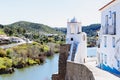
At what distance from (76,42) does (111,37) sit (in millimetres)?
9775

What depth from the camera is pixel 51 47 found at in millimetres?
93812

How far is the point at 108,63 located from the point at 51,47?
73344 millimetres

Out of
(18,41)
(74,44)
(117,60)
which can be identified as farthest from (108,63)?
(18,41)

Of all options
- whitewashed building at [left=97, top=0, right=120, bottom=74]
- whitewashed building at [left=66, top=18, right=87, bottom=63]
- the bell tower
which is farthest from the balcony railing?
Result: the bell tower


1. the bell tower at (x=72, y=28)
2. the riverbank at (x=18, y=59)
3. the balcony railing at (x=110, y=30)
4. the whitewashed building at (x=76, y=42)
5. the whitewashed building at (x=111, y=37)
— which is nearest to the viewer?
the whitewashed building at (x=111, y=37)

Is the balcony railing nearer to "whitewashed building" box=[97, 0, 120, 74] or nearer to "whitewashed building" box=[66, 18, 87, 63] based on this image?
"whitewashed building" box=[97, 0, 120, 74]

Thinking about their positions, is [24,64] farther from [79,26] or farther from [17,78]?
[79,26]

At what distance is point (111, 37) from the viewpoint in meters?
19.5

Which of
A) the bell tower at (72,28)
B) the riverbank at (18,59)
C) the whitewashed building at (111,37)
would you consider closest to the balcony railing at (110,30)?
the whitewashed building at (111,37)

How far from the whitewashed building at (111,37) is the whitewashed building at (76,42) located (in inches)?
204

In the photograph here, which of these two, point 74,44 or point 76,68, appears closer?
point 76,68

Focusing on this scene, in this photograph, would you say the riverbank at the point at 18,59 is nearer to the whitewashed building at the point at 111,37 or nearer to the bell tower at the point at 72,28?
the bell tower at the point at 72,28

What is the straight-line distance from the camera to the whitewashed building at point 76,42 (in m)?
27.7

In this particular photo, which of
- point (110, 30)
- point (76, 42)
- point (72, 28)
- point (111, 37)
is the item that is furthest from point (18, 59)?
point (111, 37)
